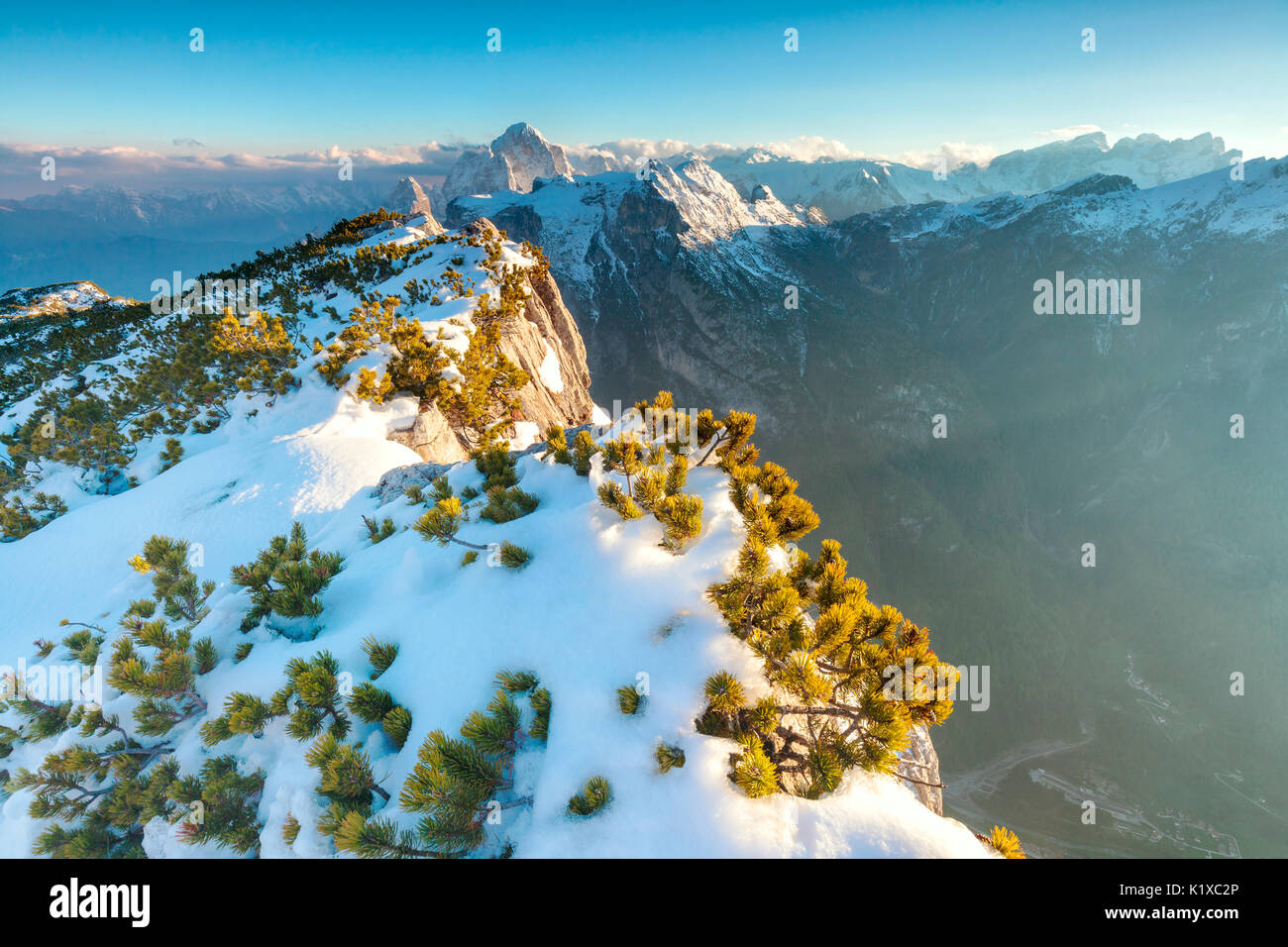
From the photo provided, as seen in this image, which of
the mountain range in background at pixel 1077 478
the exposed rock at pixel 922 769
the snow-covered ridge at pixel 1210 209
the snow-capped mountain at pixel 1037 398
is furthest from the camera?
the snow-covered ridge at pixel 1210 209

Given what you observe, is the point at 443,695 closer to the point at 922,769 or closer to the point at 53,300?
the point at 922,769

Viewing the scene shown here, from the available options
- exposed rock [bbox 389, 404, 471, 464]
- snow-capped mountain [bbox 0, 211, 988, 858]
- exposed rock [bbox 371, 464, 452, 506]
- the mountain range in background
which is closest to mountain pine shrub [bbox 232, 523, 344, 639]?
snow-capped mountain [bbox 0, 211, 988, 858]

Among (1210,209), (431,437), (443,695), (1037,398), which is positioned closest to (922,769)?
(443,695)

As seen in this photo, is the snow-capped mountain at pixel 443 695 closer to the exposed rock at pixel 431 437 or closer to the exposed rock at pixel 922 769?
the exposed rock at pixel 922 769

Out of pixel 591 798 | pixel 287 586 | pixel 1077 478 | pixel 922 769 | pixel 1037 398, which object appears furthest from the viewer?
pixel 1037 398

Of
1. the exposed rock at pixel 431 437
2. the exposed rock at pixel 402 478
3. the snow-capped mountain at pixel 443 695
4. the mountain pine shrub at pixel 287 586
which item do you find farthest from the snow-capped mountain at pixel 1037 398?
the mountain pine shrub at pixel 287 586

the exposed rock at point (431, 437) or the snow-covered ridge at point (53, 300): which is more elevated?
the snow-covered ridge at point (53, 300)

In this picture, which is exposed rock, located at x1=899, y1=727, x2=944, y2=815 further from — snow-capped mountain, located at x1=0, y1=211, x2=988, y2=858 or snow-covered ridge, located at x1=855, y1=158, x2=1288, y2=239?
snow-covered ridge, located at x1=855, y1=158, x2=1288, y2=239

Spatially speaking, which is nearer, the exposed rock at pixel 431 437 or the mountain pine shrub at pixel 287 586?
the mountain pine shrub at pixel 287 586
